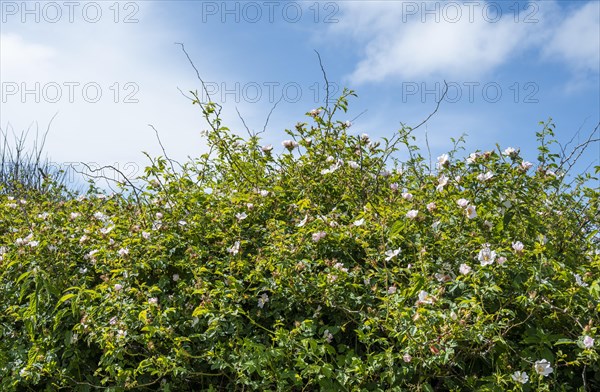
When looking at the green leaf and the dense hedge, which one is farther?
the green leaf

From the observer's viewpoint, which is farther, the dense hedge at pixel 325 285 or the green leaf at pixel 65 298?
the green leaf at pixel 65 298

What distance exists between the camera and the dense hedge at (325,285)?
244 cm

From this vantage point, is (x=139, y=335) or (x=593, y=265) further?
(x=593, y=265)

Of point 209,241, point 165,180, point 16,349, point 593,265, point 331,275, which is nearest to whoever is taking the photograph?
point 331,275

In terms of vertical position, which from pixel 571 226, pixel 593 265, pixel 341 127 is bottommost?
pixel 593 265

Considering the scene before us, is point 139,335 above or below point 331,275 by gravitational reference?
below

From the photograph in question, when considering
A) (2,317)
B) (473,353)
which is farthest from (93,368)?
(473,353)

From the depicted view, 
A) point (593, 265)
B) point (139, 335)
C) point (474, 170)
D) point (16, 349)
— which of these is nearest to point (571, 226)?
point (593, 265)

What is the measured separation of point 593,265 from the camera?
282 centimetres

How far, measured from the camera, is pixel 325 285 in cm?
258

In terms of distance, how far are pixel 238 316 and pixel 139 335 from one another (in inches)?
16.5

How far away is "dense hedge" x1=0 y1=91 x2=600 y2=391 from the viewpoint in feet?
8.00

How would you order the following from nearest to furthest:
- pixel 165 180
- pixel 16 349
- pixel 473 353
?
1. pixel 473 353
2. pixel 16 349
3. pixel 165 180

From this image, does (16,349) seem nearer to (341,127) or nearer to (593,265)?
(341,127)
